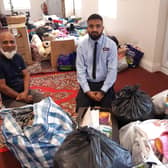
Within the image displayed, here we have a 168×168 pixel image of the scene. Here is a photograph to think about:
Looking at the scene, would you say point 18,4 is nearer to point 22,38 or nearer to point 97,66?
point 22,38

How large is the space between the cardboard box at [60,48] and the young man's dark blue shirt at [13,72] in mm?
1658

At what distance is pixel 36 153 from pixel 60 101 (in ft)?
4.52

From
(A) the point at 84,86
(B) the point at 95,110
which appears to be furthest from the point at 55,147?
(A) the point at 84,86

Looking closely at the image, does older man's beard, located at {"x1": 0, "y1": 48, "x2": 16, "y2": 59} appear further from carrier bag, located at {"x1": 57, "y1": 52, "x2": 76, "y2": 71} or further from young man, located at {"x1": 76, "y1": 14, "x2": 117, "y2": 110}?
carrier bag, located at {"x1": 57, "y1": 52, "x2": 76, "y2": 71}

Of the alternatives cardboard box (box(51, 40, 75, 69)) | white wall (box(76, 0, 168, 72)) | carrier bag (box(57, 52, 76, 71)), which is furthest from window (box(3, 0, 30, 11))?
carrier bag (box(57, 52, 76, 71))

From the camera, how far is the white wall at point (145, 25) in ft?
9.94

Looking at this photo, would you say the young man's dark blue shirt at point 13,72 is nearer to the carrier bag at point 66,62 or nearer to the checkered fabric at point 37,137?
the checkered fabric at point 37,137

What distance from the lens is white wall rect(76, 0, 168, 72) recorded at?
3.03 meters

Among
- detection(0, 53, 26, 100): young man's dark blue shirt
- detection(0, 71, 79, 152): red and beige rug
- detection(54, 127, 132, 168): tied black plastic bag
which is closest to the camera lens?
detection(54, 127, 132, 168): tied black plastic bag

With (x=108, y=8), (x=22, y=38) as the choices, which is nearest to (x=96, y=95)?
(x=22, y=38)

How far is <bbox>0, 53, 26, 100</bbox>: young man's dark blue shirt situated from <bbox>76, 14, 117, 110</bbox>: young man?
537 millimetres

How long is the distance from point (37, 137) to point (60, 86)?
5.87 feet

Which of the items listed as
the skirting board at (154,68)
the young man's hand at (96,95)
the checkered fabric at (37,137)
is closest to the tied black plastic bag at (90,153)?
the checkered fabric at (37,137)

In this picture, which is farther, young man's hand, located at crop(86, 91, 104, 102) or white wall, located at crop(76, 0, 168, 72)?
white wall, located at crop(76, 0, 168, 72)
